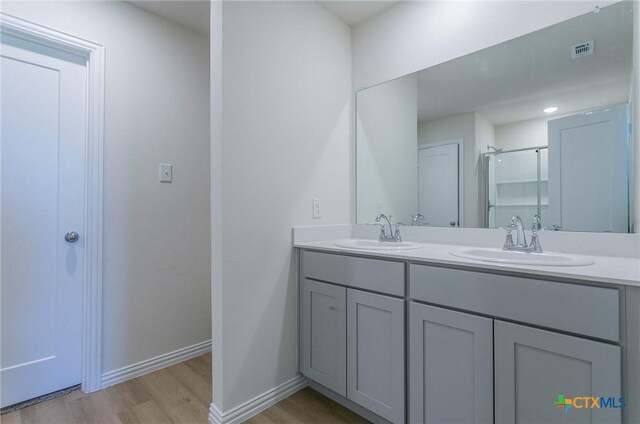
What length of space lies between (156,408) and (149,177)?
1368mm

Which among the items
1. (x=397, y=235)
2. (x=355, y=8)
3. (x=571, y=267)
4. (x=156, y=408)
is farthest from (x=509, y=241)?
(x=156, y=408)

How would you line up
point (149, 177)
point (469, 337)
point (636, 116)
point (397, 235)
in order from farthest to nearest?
point (149, 177) → point (397, 235) → point (636, 116) → point (469, 337)

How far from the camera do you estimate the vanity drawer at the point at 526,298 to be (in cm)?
92

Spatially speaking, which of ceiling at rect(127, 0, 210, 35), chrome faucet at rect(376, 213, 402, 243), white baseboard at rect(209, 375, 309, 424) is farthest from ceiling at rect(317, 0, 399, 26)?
white baseboard at rect(209, 375, 309, 424)

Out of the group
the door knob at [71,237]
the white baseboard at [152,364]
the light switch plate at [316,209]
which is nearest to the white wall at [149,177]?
the white baseboard at [152,364]

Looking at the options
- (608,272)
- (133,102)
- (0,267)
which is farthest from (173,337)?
(608,272)

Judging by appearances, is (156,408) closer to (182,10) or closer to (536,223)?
(536,223)

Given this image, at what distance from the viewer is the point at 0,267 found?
1599mm

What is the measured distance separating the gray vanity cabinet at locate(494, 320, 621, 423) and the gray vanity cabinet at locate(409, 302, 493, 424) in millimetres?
48

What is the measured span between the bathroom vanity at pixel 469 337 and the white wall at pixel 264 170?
237mm

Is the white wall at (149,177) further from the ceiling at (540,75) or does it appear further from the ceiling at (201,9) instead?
the ceiling at (540,75)

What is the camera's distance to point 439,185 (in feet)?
6.08

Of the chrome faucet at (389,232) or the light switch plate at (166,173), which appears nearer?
the chrome faucet at (389,232)

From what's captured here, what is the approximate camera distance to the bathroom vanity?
92 centimetres
